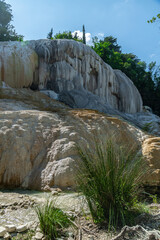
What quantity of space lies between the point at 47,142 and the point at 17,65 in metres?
6.24

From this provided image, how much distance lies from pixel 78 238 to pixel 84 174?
2.07 feet

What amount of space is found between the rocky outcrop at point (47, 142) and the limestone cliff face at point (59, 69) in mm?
4395

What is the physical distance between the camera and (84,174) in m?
2.49

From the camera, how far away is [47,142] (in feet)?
16.2

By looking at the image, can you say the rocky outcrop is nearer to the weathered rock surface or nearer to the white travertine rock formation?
the weathered rock surface

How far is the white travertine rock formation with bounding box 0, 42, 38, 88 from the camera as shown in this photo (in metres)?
9.72

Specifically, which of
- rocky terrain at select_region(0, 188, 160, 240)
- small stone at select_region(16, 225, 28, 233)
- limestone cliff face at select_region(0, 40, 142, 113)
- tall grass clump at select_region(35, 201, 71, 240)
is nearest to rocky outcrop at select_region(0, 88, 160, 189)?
rocky terrain at select_region(0, 188, 160, 240)

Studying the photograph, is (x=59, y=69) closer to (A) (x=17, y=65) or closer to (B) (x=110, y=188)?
(A) (x=17, y=65)

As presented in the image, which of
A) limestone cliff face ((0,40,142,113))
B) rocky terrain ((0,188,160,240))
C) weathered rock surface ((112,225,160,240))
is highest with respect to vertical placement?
limestone cliff face ((0,40,142,113))

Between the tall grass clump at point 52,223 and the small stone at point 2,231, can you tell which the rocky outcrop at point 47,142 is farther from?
the small stone at point 2,231

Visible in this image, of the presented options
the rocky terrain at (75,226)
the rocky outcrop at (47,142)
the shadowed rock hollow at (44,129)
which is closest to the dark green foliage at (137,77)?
the shadowed rock hollow at (44,129)

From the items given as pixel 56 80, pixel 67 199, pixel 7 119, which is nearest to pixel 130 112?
pixel 56 80

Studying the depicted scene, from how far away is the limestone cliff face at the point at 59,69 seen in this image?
1005 centimetres

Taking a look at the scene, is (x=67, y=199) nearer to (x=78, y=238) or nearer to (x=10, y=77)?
(x=78, y=238)
